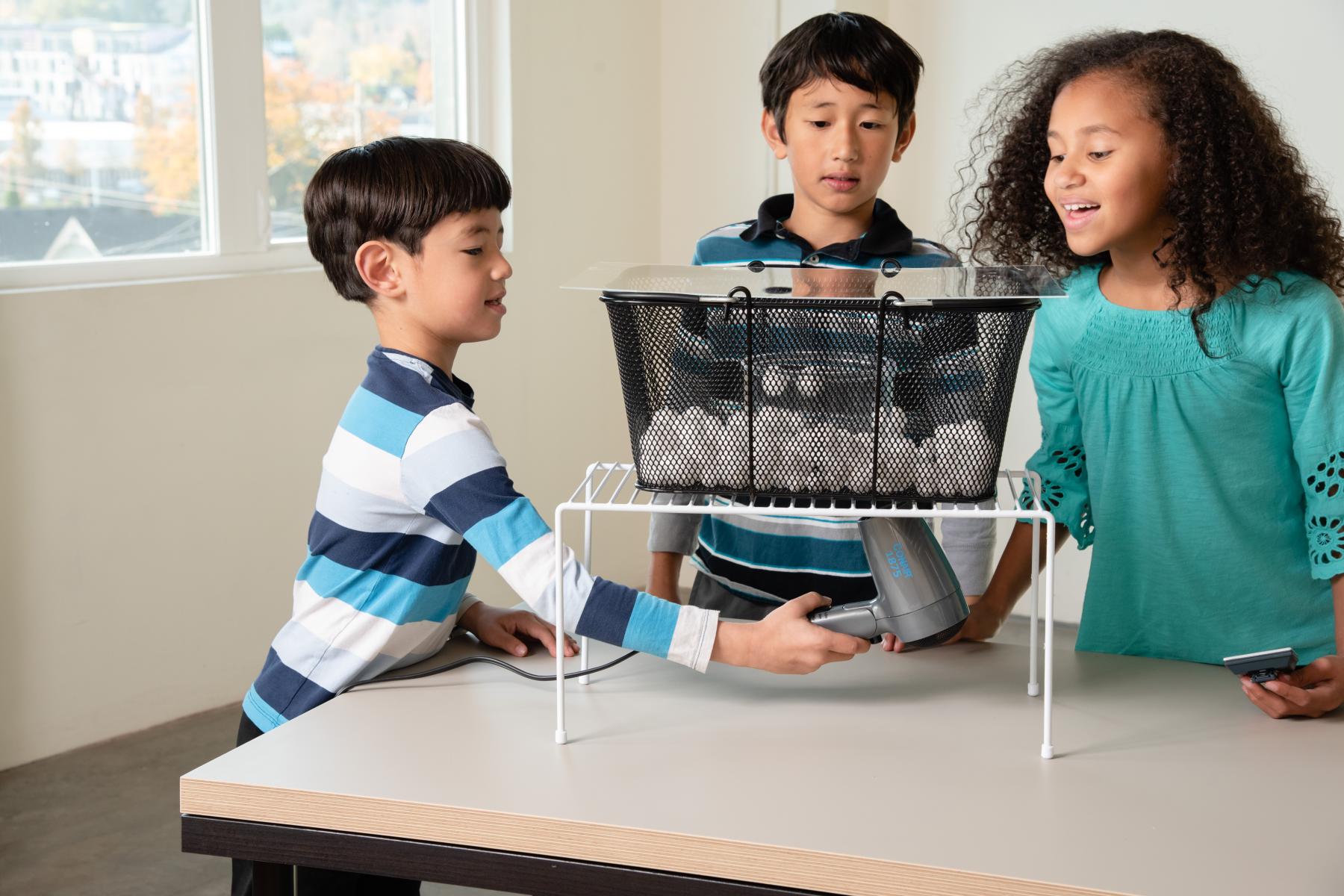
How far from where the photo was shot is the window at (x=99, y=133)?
2604 mm

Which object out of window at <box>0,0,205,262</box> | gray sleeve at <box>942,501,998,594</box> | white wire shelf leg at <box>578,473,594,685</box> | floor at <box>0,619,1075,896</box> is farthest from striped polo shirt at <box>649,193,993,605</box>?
window at <box>0,0,205,262</box>

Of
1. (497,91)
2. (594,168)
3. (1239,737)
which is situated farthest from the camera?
(594,168)

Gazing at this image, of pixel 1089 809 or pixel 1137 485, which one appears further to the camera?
pixel 1137 485

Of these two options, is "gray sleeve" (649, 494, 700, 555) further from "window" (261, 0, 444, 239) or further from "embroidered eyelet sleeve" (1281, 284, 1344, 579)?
"window" (261, 0, 444, 239)

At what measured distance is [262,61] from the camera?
292 centimetres

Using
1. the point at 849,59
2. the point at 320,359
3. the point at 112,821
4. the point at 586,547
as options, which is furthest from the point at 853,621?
the point at 320,359

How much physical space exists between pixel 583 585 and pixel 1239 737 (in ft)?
1.84

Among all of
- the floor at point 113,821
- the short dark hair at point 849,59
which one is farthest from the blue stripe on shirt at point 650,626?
the floor at point 113,821

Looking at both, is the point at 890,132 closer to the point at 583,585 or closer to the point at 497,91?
the point at 583,585

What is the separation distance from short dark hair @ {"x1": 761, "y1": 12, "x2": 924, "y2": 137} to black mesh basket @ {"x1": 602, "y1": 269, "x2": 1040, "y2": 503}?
529 millimetres

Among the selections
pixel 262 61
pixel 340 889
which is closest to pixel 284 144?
pixel 262 61

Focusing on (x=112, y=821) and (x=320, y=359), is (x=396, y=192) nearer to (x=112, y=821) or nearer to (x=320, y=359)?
(x=112, y=821)

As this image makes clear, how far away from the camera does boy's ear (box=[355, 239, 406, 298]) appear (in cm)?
129

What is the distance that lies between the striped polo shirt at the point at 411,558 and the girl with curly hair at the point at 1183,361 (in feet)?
1.44
